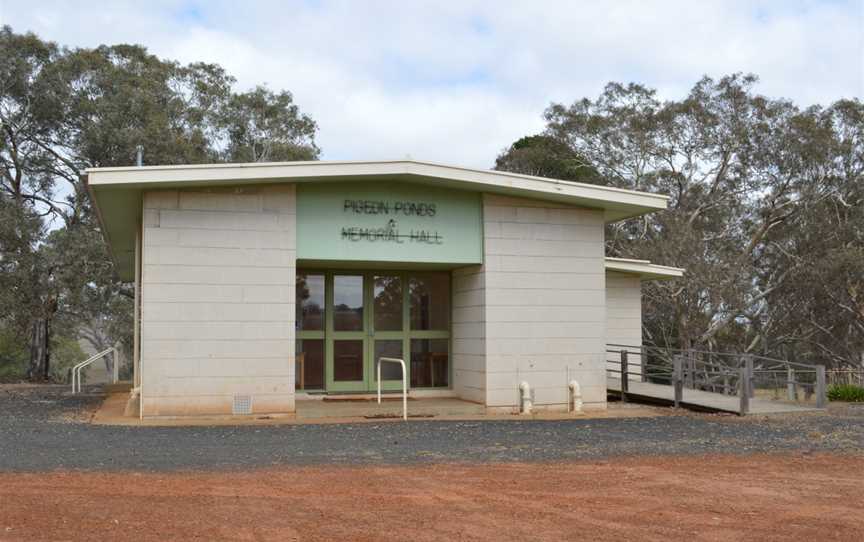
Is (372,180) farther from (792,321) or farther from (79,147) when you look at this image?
(792,321)

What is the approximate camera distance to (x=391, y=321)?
14.9 metres

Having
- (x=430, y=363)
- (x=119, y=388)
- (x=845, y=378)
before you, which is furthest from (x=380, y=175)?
(x=845, y=378)

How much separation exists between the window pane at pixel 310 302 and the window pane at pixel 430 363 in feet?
5.43

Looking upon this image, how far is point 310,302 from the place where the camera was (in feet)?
47.8

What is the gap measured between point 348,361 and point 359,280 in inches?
53.9

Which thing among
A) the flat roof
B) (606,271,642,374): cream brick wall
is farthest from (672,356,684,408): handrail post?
(606,271,642,374): cream brick wall

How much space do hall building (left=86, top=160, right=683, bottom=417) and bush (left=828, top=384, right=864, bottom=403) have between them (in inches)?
225

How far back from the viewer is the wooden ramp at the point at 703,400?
13.3 m

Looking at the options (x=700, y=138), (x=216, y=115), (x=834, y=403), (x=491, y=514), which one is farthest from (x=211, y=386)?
(x=700, y=138)

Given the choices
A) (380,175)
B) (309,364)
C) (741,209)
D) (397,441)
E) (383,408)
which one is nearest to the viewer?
(397,441)

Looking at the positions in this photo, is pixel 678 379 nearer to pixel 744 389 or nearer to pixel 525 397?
pixel 744 389

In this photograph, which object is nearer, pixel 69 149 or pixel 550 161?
pixel 69 149

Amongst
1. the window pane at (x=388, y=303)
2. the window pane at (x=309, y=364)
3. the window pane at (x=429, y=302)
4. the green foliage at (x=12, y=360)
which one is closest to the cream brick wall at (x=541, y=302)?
the window pane at (x=429, y=302)

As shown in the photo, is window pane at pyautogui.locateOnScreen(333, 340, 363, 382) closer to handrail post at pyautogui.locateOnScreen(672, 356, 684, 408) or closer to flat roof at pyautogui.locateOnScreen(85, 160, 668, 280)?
flat roof at pyautogui.locateOnScreen(85, 160, 668, 280)
